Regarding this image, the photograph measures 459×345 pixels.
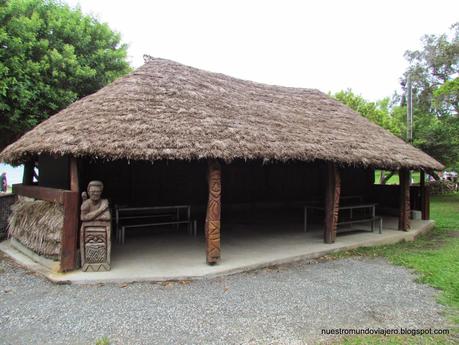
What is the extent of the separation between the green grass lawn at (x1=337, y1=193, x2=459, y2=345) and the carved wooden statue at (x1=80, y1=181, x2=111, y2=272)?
3.76 metres

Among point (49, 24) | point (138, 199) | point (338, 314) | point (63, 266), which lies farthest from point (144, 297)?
point (49, 24)

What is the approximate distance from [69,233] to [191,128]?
2673 mm

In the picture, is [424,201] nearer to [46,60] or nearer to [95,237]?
[95,237]

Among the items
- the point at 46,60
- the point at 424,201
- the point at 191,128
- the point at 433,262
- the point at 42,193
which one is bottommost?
the point at 433,262

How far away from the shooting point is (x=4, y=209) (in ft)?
28.2

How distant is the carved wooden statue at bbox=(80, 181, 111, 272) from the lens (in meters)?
5.34

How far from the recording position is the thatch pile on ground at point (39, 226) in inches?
230

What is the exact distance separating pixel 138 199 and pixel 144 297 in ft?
16.6

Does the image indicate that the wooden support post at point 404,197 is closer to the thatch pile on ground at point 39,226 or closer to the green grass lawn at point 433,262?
the green grass lawn at point 433,262

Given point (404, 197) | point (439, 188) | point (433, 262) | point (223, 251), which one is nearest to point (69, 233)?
point (223, 251)

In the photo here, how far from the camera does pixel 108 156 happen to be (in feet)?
17.3

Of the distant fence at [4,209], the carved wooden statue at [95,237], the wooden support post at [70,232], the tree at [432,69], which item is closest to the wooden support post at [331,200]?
the carved wooden statue at [95,237]

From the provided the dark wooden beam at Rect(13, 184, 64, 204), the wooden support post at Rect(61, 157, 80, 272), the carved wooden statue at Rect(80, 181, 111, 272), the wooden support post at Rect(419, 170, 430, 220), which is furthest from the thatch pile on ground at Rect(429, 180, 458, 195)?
the dark wooden beam at Rect(13, 184, 64, 204)

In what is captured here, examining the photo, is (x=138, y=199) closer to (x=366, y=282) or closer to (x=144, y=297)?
Answer: (x=144, y=297)
